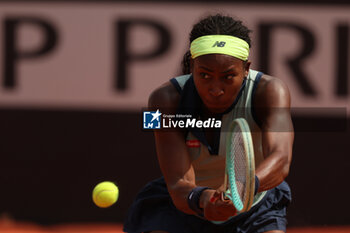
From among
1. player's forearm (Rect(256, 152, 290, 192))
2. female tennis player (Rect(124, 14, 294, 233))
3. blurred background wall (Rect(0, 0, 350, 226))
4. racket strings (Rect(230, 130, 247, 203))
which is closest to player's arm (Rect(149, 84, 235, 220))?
female tennis player (Rect(124, 14, 294, 233))

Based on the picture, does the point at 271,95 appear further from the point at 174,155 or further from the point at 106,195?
the point at 106,195

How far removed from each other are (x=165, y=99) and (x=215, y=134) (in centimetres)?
27

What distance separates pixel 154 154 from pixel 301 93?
4.65 ft

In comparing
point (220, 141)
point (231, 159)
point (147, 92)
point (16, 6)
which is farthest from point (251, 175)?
point (16, 6)

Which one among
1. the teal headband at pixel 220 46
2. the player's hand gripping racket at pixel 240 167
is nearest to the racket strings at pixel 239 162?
the player's hand gripping racket at pixel 240 167

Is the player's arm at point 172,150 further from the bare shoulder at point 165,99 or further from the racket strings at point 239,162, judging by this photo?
the racket strings at point 239,162

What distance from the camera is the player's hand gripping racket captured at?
2617 millimetres

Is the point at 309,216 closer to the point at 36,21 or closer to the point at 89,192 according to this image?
the point at 89,192

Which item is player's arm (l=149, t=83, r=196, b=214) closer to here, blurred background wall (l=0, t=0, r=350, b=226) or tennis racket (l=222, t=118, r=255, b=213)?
tennis racket (l=222, t=118, r=255, b=213)

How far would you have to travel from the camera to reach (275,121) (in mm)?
3102

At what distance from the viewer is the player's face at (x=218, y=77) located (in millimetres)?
2936

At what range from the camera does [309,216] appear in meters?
6.59

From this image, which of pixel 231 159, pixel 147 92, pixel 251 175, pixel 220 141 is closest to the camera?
pixel 251 175

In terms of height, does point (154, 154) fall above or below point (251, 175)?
below
